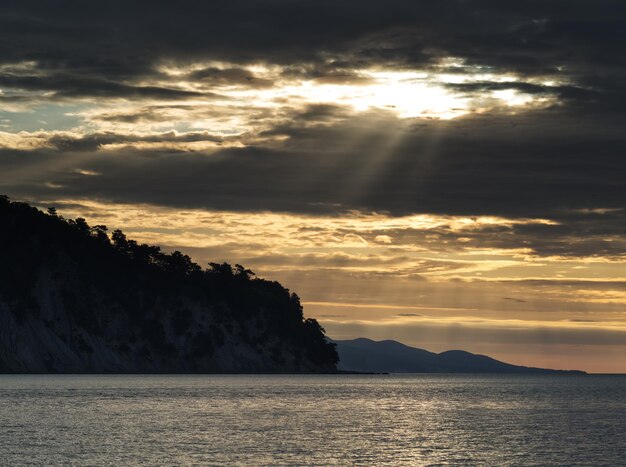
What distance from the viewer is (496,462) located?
276ft

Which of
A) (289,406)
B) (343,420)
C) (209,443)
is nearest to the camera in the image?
(209,443)

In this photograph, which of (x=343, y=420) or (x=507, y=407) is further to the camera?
(x=507, y=407)

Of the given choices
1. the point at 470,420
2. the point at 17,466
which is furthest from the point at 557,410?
the point at 17,466

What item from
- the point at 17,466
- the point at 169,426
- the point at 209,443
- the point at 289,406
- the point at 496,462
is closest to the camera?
the point at 17,466

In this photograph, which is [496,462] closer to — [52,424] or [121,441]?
[121,441]

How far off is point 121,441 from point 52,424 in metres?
23.6

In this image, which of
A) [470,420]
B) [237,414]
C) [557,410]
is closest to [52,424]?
[237,414]

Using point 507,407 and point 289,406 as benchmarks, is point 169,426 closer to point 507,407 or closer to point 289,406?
point 289,406

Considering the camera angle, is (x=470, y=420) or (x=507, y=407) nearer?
(x=470, y=420)

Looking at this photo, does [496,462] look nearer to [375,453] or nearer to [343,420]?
[375,453]

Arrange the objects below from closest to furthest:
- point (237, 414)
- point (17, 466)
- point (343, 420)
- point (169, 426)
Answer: point (17, 466) → point (169, 426) → point (343, 420) → point (237, 414)

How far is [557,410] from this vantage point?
6654 inches

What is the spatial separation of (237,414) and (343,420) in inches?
698

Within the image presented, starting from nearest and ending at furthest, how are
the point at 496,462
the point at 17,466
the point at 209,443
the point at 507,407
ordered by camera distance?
the point at 17,466, the point at 496,462, the point at 209,443, the point at 507,407
